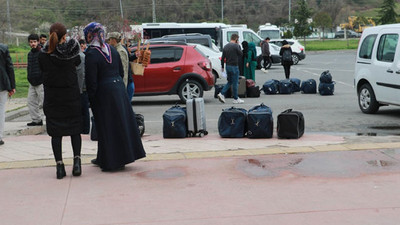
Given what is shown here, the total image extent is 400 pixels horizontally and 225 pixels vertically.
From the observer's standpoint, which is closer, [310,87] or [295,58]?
[310,87]

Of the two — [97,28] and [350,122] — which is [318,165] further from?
[350,122]

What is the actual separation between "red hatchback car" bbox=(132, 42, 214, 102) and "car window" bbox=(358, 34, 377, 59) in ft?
14.4

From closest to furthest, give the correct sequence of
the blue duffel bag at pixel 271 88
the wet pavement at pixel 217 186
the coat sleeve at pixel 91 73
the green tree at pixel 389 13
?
the wet pavement at pixel 217 186
the coat sleeve at pixel 91 73
the blue duffel bag at pixel 271 88
the green tree at pixel 389 13

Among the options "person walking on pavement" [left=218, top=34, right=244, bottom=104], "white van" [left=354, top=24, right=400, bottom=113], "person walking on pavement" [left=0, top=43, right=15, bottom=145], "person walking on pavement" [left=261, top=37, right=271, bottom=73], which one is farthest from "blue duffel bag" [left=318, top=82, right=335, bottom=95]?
"person walking on pavement" [left=261, top=37, right=271, bottom=73]

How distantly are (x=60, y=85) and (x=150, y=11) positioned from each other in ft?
271

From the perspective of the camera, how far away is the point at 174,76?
635 inches

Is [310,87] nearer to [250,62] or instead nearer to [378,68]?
[250,62]

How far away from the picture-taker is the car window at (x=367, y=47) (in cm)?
1311

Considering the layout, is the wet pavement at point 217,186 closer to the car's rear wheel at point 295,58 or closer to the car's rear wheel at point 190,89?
the car's rear wheel at point 190,89

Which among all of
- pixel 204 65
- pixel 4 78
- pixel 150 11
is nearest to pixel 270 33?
pixel 204 65

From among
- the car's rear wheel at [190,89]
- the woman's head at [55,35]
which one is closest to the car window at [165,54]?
the car's rear wheel at [190,89]

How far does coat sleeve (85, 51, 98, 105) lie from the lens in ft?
23.6

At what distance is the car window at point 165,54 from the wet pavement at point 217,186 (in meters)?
7.12

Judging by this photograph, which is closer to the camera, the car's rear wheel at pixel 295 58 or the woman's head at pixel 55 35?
the woman's head at pixel 55 35
